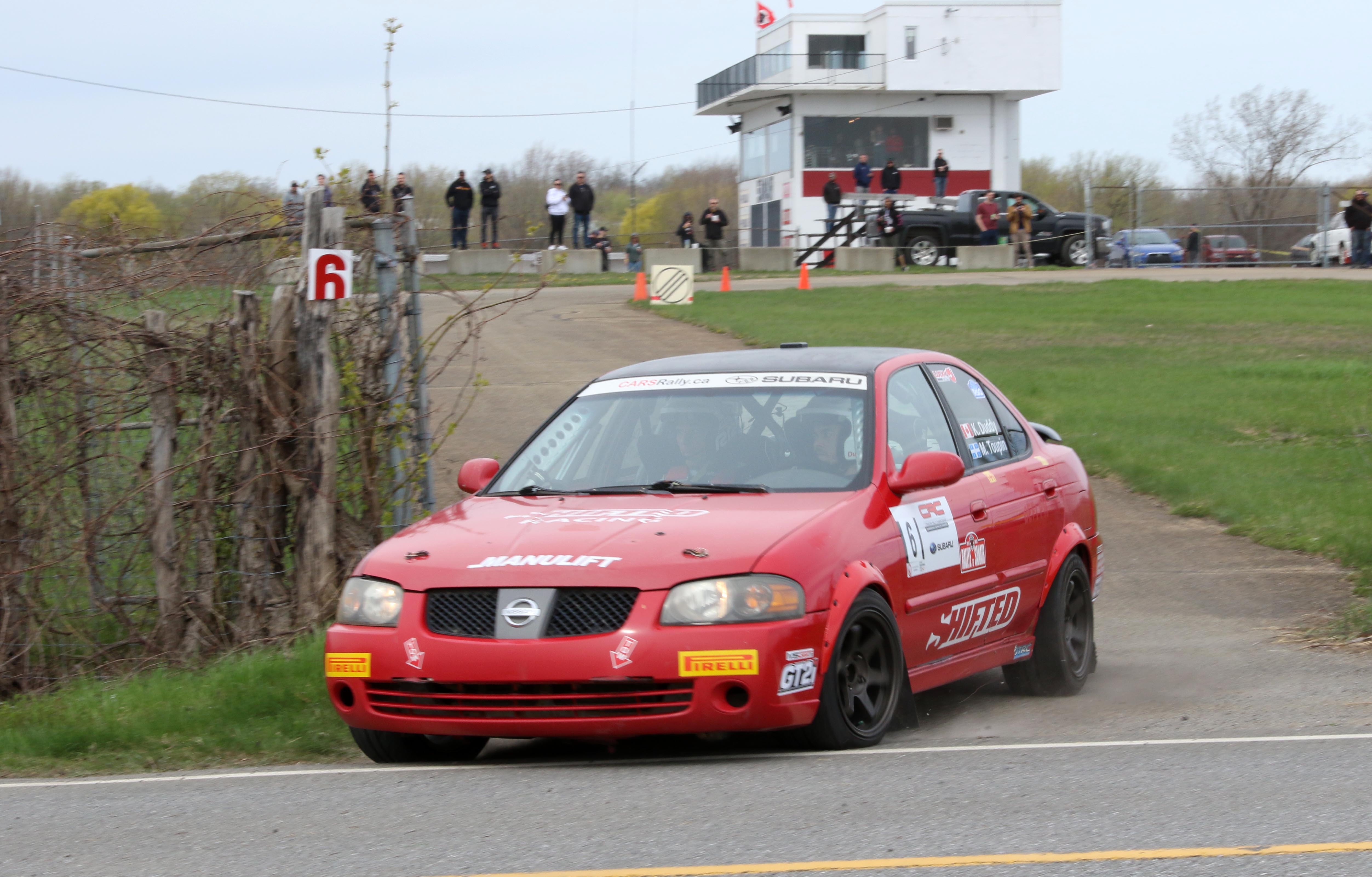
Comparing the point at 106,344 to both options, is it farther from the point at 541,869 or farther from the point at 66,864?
the point at 541,869

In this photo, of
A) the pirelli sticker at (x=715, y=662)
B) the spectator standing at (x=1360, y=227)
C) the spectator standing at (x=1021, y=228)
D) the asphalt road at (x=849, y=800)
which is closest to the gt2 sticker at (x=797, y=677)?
the pirelli sticker at (x=715, y=662)

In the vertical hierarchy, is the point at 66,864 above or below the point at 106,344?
below

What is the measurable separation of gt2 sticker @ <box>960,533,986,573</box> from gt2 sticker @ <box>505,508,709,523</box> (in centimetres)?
127

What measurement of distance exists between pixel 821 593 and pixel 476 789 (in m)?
1.33

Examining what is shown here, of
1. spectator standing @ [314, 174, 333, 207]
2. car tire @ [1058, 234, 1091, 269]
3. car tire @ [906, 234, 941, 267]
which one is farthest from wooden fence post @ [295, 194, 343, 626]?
car tire @ [1058, 234, 1091, 269]

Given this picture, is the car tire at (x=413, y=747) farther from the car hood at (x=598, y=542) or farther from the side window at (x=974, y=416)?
the side window at (x=974, y=416)

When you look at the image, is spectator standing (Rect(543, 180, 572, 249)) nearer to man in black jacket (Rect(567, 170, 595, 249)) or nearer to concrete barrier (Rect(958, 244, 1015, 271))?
man in black jacket (Rect(567, 170, 595, 249))

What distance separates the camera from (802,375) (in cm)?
693

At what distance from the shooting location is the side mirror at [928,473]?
6238 millimetres

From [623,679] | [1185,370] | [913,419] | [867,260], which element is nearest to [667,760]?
[623,679]

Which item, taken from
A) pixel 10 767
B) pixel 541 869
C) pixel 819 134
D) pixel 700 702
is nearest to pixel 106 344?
pixel 10 767

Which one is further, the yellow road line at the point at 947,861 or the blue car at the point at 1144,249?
the blue car at the point at 1144,249

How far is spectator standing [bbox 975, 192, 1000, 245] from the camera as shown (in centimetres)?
3975

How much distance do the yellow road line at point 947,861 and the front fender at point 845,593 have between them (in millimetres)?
1255
